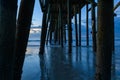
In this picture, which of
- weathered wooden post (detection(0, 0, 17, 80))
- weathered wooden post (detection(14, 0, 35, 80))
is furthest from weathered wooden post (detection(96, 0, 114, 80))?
weathered wooden post (detection(0, 0, 17, 80))

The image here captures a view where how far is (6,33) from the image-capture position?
2.55 metres

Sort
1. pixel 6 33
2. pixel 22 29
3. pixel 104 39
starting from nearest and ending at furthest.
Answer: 1. pixel 6 33
2. pixel 104 39
3. pixel 22 29

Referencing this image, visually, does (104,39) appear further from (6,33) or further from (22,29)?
(6,33)

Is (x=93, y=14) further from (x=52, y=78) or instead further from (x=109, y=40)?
(x=109, y=40)

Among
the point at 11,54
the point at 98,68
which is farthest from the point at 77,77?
the point at 11,54

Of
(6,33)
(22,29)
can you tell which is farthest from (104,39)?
(6,33)

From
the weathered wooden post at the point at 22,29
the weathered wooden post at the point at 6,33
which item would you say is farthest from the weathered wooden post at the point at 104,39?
the weathered wooden post at the point at 6,33

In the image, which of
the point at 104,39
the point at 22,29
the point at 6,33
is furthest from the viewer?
the point at 22,29

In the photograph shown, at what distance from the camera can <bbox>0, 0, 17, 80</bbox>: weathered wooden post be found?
255 centimetres

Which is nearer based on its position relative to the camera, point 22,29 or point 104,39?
point 104,39

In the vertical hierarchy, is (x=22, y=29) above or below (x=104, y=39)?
above

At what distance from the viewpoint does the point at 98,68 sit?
333 centimetres

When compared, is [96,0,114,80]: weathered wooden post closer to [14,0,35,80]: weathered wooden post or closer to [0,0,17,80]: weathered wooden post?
[14,0,35,80]: weathered wooden post

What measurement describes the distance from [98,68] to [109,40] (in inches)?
13.2
